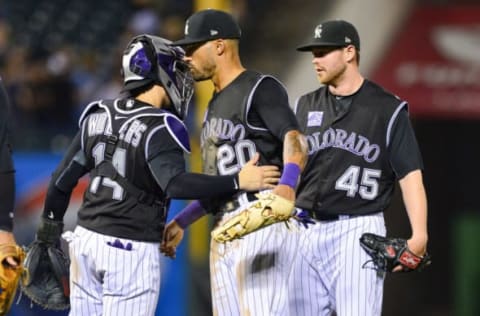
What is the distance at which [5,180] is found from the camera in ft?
16.3

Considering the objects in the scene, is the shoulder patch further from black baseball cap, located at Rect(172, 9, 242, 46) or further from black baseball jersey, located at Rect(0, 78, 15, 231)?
black baseball jersey, located at Rect(0, 78, 15, 231)

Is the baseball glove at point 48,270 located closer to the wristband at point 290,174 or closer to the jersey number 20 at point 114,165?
the jersey number 20 at point 114,165

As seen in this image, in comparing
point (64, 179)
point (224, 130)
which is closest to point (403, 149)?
point (224, 130)

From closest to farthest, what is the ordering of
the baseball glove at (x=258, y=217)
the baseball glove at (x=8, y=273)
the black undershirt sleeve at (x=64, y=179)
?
the baseball glove at (x=258, y=217) < the baseball glove at (x=8, y=273) < the black undershirt sleeve at (x=64, y=179)

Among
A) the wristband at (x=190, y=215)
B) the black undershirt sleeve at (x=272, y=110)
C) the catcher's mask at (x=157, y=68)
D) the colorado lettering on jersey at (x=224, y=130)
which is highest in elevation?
the catcher's mask at (x=157, y=68)

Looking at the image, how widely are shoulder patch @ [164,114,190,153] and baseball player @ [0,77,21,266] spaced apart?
70cm

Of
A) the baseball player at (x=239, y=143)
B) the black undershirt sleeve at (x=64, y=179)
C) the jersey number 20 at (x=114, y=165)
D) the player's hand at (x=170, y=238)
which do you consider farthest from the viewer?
the player's hand at (x=170, y=238)

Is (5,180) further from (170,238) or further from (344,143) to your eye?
(344,143)

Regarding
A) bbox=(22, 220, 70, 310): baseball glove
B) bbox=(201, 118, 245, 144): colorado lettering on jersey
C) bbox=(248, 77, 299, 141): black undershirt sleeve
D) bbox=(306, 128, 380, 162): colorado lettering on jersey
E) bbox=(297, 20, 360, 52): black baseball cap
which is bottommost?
bbox=(22, 220, 70, 310): baseball glove

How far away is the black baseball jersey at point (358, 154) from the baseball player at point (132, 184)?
1.74 feet

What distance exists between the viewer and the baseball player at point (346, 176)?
18.0 ft

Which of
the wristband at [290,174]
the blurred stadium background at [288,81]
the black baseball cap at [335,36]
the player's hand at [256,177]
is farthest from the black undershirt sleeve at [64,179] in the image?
the blurred stadium background at [288,81]

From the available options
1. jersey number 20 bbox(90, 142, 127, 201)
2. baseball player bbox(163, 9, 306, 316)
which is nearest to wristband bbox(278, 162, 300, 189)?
baseball player bbox(163, 9, 306, 316)

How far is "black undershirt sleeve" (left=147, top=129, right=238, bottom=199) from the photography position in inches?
194
